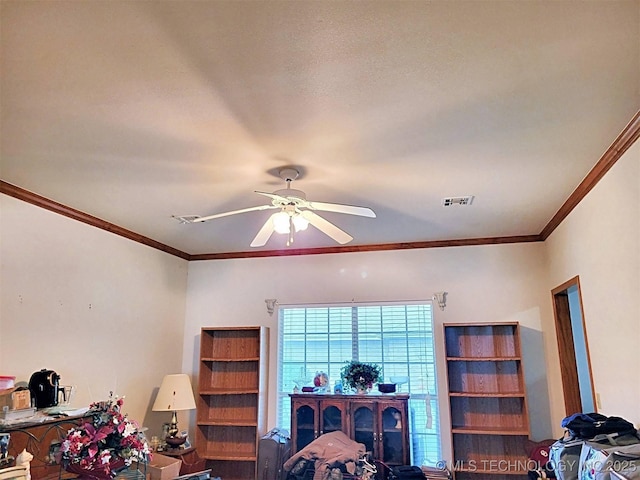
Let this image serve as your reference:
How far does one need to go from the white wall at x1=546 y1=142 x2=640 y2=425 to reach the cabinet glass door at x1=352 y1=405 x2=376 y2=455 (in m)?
2.00

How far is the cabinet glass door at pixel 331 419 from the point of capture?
4.48m

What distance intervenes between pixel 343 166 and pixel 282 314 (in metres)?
2.78

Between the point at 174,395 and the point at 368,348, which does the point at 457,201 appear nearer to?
the point at 368,348

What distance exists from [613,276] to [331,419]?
289 centimetres

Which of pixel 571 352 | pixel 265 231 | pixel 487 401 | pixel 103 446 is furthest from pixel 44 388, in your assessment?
pixel 571 352

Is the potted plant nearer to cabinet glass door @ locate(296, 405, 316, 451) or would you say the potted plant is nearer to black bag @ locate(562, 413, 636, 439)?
cabinet glass door @ locate(296, 405, 316, 451)

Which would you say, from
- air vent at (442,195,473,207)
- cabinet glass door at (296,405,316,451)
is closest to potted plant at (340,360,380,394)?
cabinet glass door at (296,405,316,451)

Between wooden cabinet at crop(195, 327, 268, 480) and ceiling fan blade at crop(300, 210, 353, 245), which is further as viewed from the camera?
wooden cabinet at crop(195, 327, 268, 480)

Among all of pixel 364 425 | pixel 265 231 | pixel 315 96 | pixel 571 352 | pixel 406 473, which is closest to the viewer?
pixel 315 96

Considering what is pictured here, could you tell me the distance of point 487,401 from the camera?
14.6 ft

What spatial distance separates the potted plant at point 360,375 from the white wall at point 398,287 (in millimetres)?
715

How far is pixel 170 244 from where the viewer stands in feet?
16.3

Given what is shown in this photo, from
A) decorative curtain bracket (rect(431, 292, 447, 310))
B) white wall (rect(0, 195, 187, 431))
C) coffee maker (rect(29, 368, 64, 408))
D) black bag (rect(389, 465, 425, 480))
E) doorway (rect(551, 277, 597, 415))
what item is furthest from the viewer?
decorative curtain bracket (rect(431, 292, 447, 310))

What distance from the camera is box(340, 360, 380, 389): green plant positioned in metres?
4.55
